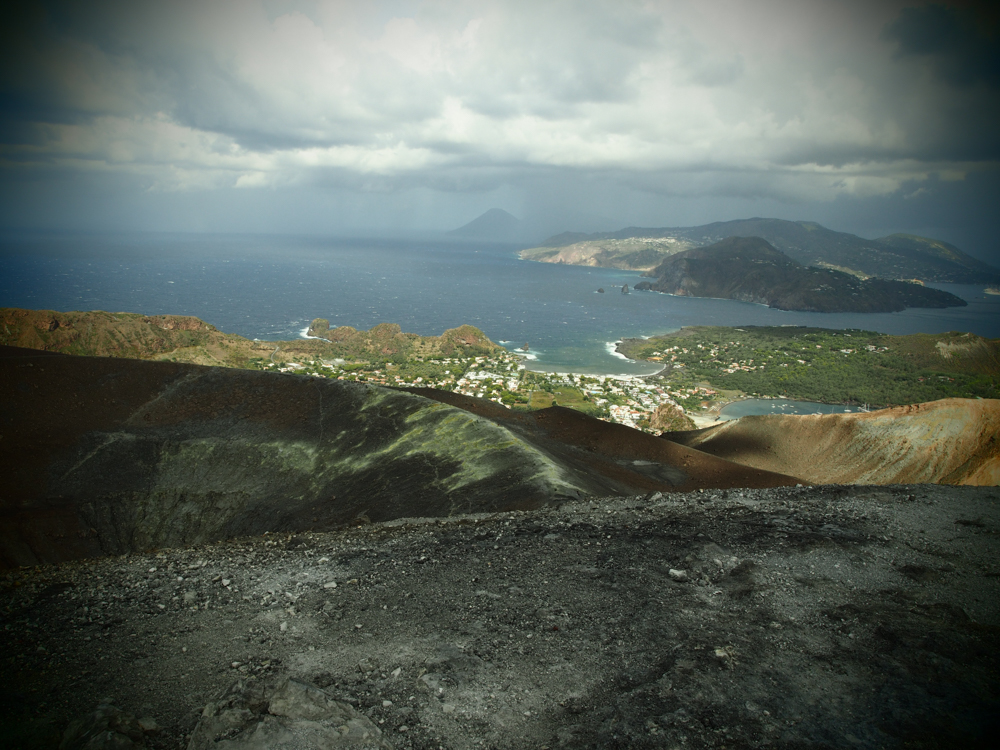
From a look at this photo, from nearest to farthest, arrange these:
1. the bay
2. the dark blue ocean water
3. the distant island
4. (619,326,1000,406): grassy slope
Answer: the bay → (619,326,1000,406): grassy slope → the dark blue ocean water → the distant island

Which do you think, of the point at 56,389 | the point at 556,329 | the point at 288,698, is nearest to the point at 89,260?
the point at 556,329

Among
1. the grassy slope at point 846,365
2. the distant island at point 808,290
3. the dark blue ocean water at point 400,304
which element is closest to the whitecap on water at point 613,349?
the dark blue ocean water at point 400,304

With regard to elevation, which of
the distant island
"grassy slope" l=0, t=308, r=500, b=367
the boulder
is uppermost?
the distant island

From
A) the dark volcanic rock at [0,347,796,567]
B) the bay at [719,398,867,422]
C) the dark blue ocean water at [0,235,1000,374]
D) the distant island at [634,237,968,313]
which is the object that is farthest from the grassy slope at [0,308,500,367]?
the distant island at [634,237,968,313]

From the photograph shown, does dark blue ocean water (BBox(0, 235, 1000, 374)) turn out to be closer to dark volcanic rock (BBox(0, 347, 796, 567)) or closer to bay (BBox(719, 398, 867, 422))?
bay (BBox(719, 398, 867, 422))

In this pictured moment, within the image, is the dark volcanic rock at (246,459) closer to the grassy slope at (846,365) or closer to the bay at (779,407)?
the bay at (779,407)

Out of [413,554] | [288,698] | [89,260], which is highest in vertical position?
[89,260]

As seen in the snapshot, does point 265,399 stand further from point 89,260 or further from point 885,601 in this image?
point 89,260
